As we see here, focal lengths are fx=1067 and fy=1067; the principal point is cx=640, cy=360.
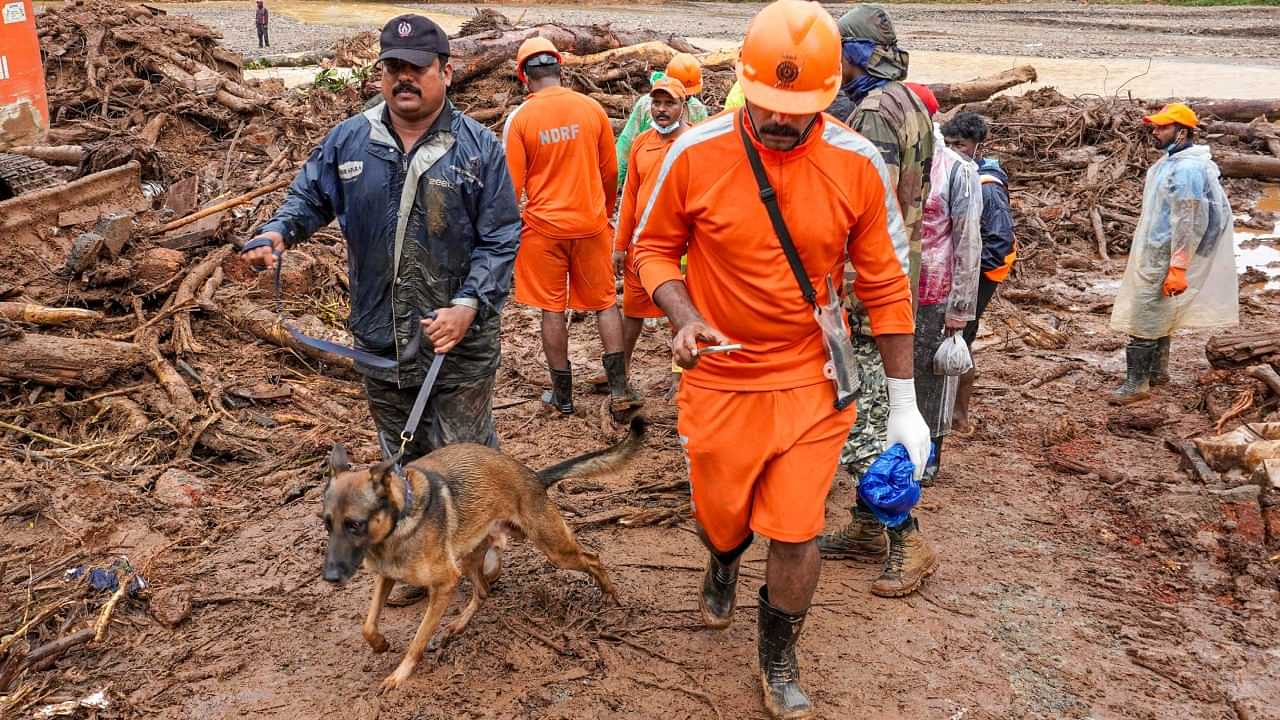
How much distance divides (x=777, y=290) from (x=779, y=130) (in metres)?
0.58

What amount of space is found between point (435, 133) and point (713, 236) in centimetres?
141

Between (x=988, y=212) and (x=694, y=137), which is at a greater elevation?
(x=694, y=137)

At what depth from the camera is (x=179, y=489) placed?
20.3ft

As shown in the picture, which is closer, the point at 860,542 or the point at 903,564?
the point at 903,564

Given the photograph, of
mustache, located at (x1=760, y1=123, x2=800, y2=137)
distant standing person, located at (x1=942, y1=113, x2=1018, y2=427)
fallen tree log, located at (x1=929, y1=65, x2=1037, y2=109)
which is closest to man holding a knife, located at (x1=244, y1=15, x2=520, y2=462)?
mustache, located at (x1=760, y1=123, x2=800, y2=137)

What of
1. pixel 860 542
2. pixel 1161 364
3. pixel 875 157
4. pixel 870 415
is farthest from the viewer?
pixel 1161 364

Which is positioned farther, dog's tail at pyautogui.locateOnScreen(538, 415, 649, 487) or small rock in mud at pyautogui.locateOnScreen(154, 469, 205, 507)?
small rock in mud at pyautogui.locateOnScreen(154, 469, 205, 507)

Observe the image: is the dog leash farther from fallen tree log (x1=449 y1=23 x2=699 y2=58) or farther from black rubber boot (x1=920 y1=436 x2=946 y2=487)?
fallen tree log (x1=449 y1=23 x2=699 y2=58)

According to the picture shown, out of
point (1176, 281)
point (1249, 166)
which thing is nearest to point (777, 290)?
point (1176, 281)

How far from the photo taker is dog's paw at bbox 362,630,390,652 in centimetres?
449

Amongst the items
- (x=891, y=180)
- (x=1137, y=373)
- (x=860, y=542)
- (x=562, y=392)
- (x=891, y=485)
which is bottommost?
(x=562, y=392)

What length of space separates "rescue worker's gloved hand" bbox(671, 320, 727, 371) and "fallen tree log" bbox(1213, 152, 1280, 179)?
13.2 m

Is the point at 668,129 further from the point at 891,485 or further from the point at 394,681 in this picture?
the point at 394,681

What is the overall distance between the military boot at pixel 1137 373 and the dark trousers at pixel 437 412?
534 centimetres
